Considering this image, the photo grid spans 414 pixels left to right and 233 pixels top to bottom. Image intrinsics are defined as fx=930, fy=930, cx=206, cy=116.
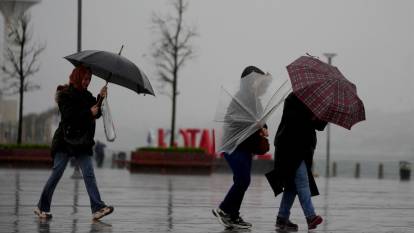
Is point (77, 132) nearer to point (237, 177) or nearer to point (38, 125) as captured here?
point (237, 177)

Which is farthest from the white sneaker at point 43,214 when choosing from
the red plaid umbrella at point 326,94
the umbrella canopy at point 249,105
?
the red plaid umbrella at point 326,94

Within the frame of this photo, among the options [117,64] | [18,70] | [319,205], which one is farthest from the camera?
[18,70]

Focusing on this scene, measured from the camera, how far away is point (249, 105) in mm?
11211

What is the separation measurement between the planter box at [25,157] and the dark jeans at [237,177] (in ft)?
90.7

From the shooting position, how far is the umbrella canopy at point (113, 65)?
11625 mm

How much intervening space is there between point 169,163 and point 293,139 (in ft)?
83.1

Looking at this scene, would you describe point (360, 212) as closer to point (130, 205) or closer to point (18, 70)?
point (130, 205)

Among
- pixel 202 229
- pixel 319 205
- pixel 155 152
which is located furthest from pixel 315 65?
pixel 155 152

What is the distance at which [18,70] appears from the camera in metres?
47.1

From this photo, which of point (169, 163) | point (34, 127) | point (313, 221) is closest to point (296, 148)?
point (313, 221)

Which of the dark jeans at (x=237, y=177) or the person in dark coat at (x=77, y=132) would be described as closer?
the dark jeans at (x=237, y=177)

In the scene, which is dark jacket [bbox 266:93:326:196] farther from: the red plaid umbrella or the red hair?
the red hair

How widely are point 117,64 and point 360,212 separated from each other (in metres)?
5.12

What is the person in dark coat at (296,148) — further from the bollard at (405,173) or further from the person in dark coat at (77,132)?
the bollard at (405,173)
